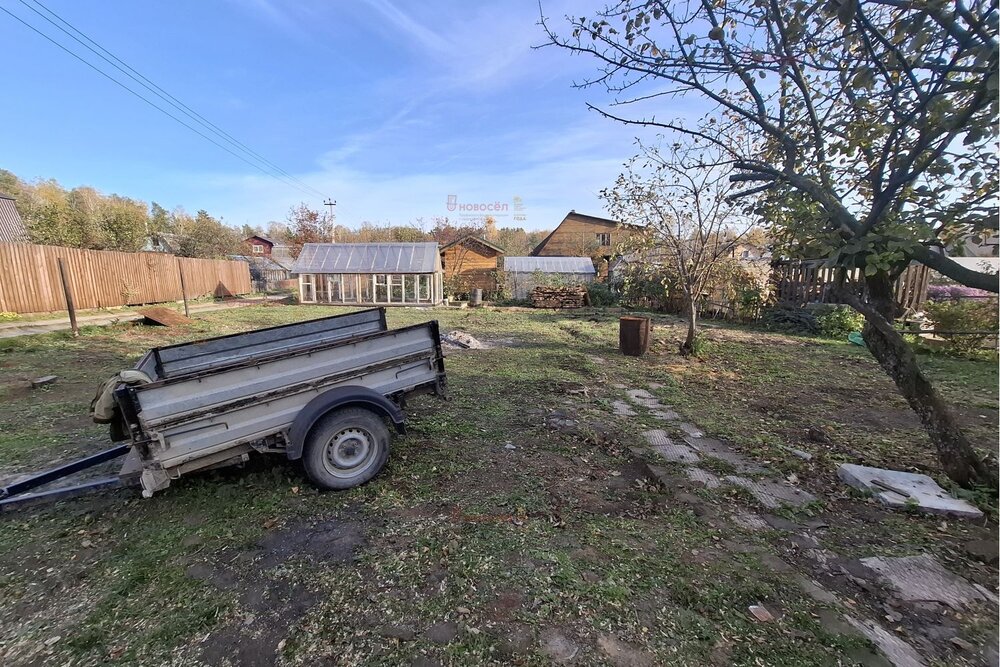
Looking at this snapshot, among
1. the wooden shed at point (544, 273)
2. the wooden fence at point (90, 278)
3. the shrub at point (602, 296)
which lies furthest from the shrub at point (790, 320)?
the wooden fence at point (90, 278)

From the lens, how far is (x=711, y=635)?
1960 mm

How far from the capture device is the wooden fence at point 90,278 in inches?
484

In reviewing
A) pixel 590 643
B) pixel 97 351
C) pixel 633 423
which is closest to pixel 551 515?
pixel 590 643

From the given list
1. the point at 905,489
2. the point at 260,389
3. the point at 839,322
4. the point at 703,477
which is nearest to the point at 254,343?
the point at 260,389

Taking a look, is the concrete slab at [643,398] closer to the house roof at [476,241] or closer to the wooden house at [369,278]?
the wooden house at [369,278]

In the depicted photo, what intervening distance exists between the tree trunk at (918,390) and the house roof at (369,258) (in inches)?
753

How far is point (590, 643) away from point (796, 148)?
3704mm

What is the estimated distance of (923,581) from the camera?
2316 millimetres

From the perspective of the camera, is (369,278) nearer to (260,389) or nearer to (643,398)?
(643,398)

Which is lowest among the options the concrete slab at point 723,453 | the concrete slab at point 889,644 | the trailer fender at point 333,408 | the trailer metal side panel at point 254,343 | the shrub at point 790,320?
the concrete slab at point 723,453

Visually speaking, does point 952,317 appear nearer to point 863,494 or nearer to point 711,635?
point 863,494

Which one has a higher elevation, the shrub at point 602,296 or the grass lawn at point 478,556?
the shrub at point 602,296

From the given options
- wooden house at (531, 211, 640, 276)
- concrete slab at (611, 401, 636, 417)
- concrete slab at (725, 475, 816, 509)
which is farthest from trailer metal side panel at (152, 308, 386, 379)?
wooden house at (531, 211, 640, 276)

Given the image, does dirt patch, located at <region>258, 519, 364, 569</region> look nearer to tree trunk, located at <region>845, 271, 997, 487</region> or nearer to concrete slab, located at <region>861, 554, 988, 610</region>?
concrete slab, located at <region>861, 554, 988, 610</region>
